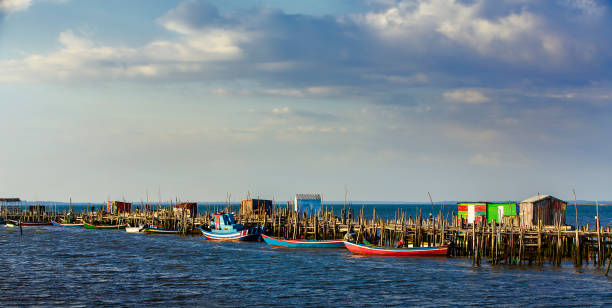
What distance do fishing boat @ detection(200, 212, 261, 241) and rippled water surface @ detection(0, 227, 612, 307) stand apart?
12989mm

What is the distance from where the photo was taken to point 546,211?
4788 cm

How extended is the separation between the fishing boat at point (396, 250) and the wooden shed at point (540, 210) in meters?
9.57

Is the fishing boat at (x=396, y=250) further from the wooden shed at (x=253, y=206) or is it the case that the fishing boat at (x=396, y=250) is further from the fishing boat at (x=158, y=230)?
the fishing boat at (x=158, y=230)

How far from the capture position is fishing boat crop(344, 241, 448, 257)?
138ft

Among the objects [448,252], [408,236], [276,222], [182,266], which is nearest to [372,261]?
[448,252]

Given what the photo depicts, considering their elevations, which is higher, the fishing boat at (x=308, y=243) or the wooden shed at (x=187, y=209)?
the wooden shed at (x=187, y=209)

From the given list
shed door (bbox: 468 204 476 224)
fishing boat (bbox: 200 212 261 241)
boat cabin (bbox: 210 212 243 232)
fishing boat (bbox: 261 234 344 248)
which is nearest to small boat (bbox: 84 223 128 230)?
fishing boat (bbox: 200 212 261 241)

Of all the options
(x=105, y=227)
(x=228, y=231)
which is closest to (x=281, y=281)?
(x=228, y=231)

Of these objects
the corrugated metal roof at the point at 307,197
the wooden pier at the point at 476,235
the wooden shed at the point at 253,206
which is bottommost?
the wooden pier at the point at 476,235

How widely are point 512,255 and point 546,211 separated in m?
11.3

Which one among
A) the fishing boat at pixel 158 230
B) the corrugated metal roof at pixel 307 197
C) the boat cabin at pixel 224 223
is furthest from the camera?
the fishing boat at pixel 158 230

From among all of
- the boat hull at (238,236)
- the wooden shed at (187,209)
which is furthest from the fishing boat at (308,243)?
the wooden shed at (187,209)

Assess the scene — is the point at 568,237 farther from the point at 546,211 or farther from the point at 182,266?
the point at 182,266

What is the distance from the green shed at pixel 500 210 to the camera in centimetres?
4888
